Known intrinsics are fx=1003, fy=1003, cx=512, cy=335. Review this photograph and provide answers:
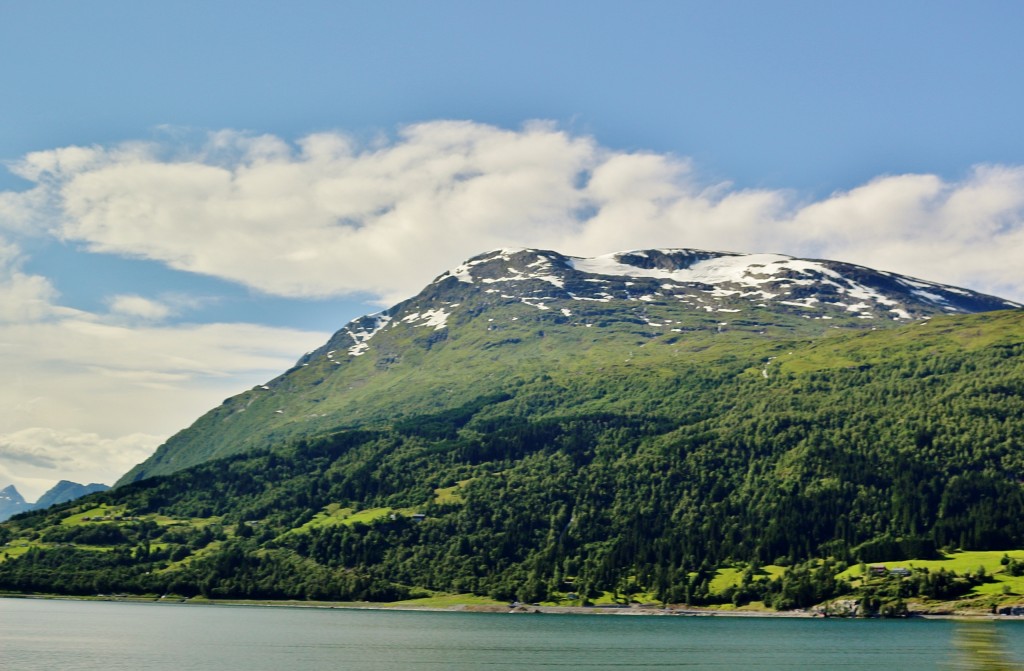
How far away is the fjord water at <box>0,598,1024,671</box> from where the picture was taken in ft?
383

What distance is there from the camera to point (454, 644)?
145875 mm

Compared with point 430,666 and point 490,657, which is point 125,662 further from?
point 490,657

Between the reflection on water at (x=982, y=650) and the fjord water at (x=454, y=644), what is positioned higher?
the reflection on water at (x=982, y=650)

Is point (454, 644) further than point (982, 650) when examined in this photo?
Yes

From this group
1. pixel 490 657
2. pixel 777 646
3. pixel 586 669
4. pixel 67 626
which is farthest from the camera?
pixel 67 626

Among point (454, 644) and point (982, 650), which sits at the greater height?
point (982, 650)

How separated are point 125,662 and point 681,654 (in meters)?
69.1

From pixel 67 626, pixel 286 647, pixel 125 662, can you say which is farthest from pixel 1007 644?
pixel 67 626

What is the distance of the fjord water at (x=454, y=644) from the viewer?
116750mm

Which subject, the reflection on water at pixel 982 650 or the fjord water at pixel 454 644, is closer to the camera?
the reflection on water at pixel 982 650

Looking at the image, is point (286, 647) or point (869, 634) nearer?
point (286, 647)

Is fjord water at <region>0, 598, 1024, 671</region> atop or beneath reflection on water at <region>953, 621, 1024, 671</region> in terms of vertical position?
beneath

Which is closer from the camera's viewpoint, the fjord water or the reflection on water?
the reflection on water

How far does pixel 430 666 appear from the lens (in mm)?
115438
